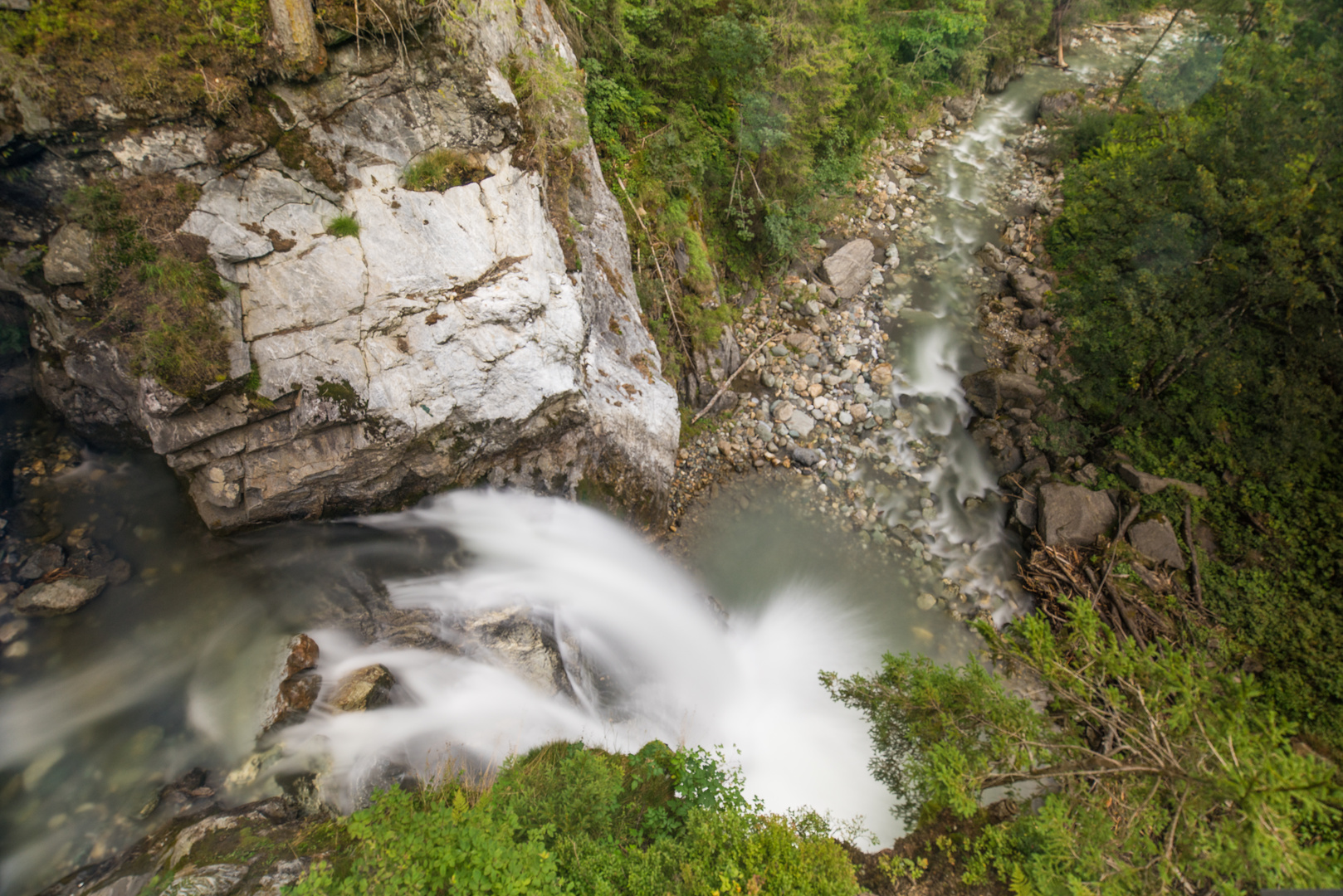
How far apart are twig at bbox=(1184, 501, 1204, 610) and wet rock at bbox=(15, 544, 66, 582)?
14.9 meters

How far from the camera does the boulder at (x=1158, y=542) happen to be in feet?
26.9

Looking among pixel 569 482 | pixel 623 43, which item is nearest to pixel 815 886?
pixel 569 482

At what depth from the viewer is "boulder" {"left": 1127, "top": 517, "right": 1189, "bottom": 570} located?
821 centimetres

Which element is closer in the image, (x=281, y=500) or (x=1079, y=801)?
(x=1079, y=801)

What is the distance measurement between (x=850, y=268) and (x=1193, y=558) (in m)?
8.25

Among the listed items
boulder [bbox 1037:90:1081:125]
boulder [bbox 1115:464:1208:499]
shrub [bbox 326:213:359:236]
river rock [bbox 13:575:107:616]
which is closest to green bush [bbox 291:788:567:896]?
river rock [bbox 13:575:107:616]

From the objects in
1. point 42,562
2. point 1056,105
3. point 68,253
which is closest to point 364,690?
point 42,562

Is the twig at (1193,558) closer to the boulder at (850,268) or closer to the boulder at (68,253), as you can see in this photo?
the boulder at (850,268)

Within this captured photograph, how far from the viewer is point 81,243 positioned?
5.28 m

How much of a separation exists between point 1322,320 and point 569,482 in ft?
34.7

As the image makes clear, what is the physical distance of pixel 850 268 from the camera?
40.2 feet

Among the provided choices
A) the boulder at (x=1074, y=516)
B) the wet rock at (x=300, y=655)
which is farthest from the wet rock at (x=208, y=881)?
the boulder at (x=1074, y=516)

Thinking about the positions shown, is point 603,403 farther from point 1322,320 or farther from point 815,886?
point 1322,320

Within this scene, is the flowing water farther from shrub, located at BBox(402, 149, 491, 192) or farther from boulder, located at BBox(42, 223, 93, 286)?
shrub, located at BBox(402, 149, 491, 192)
